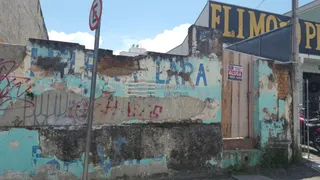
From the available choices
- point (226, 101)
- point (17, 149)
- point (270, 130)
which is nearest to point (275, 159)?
point (270, 130)

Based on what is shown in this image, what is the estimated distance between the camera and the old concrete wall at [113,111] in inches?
190

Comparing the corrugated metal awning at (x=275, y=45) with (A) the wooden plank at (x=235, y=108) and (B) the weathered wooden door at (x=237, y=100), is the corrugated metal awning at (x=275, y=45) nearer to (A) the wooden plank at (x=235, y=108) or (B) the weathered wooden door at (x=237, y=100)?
(B) the weathered wooden door at (x=237, y=100)

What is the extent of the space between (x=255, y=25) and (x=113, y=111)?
9344mm

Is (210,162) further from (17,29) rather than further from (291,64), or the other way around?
(17,29)

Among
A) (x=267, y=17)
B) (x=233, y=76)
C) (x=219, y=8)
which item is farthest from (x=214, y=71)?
(x=267, y=17)

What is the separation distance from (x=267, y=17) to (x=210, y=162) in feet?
29.8

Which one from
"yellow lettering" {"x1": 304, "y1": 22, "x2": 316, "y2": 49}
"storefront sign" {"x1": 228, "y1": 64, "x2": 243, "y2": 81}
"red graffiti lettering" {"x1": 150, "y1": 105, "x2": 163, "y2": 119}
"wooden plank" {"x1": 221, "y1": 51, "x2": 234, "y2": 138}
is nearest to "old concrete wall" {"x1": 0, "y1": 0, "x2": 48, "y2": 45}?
"red graffiti lettering" {"x1": 150, "y1": 105, "x2": 163, "y2": 119}

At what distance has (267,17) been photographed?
500 inches

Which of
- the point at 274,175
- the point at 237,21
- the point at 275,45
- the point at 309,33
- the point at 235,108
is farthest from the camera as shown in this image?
the point at 237,21

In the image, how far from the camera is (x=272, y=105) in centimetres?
687

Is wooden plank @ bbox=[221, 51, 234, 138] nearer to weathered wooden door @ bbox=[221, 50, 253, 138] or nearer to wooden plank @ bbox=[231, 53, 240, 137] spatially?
weathered wooden door @ bbox=[221, 50, 253, 138]

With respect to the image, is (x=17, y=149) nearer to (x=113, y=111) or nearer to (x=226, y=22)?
(x=113, y=111)

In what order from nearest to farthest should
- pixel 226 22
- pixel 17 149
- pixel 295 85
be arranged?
pixel 17 149, pixel 295 85, pixel 226 22

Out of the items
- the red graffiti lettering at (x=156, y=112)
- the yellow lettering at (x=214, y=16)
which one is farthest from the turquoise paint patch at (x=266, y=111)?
the yellow lettering at (x=214, y=16)
